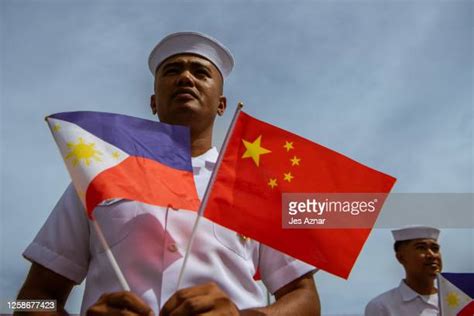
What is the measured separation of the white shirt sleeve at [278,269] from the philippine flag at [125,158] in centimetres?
44

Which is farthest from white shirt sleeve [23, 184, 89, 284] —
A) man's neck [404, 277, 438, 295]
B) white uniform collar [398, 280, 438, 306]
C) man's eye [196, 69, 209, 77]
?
man's neck [404, 277, 438, 295]

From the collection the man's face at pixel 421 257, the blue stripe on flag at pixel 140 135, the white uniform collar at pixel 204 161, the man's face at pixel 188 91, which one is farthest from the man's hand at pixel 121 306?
the man's face at pixel 421 257

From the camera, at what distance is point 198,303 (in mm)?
1918

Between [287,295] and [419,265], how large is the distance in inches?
175

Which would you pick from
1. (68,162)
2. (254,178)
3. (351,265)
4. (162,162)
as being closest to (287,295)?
(351,265)

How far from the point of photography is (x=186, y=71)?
9.97ft

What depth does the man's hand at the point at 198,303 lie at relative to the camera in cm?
191

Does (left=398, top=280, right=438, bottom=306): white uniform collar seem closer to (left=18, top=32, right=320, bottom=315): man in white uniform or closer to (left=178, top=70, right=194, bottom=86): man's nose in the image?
(left=18, top=32, right=320, bottom=315): man in white uniform

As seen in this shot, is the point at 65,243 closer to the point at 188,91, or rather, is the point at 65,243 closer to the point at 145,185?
the point at 145,185

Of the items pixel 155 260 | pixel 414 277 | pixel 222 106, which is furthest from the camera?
pixel 414 277

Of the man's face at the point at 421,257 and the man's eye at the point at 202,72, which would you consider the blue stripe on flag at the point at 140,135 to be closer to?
the man's eye at the point at 202,72

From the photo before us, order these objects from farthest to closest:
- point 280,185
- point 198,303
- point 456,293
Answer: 1. point 456,293
2. point 280,185
3. point 198,303

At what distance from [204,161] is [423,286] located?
431 cm

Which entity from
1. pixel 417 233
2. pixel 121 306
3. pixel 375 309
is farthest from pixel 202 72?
pixel 417 233
